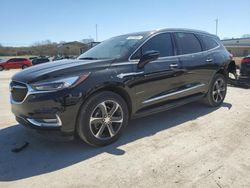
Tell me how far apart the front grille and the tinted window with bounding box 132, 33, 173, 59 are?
1846mm

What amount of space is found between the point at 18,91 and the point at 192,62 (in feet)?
11.1

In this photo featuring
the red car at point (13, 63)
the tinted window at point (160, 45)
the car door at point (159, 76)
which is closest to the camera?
the car door at point (159, 76)

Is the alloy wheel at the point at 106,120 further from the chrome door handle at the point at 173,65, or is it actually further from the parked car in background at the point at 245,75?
the parked car in background at the point at 245,75

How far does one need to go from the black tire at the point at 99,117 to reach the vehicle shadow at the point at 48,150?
15 centimetres

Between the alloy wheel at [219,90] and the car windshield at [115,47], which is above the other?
the car windshield at [115,47]

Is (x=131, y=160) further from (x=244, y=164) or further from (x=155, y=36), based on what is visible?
(x=155, y=36)

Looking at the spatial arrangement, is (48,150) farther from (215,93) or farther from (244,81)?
(244,81)

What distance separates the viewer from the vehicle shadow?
10.7ft

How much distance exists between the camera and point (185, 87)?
5148 mm

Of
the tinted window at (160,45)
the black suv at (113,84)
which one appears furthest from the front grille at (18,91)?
the tinted window at (160,45)

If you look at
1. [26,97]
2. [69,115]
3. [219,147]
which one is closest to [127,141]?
[69,115]

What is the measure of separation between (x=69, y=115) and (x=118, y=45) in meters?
1.86

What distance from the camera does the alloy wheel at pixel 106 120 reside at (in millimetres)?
3773

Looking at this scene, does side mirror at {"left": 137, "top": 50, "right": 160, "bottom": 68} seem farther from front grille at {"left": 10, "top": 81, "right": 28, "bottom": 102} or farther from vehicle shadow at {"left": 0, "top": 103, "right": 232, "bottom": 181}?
front grille at {"left": 10, "top": 81, "right": 28, "bottom": 102}
